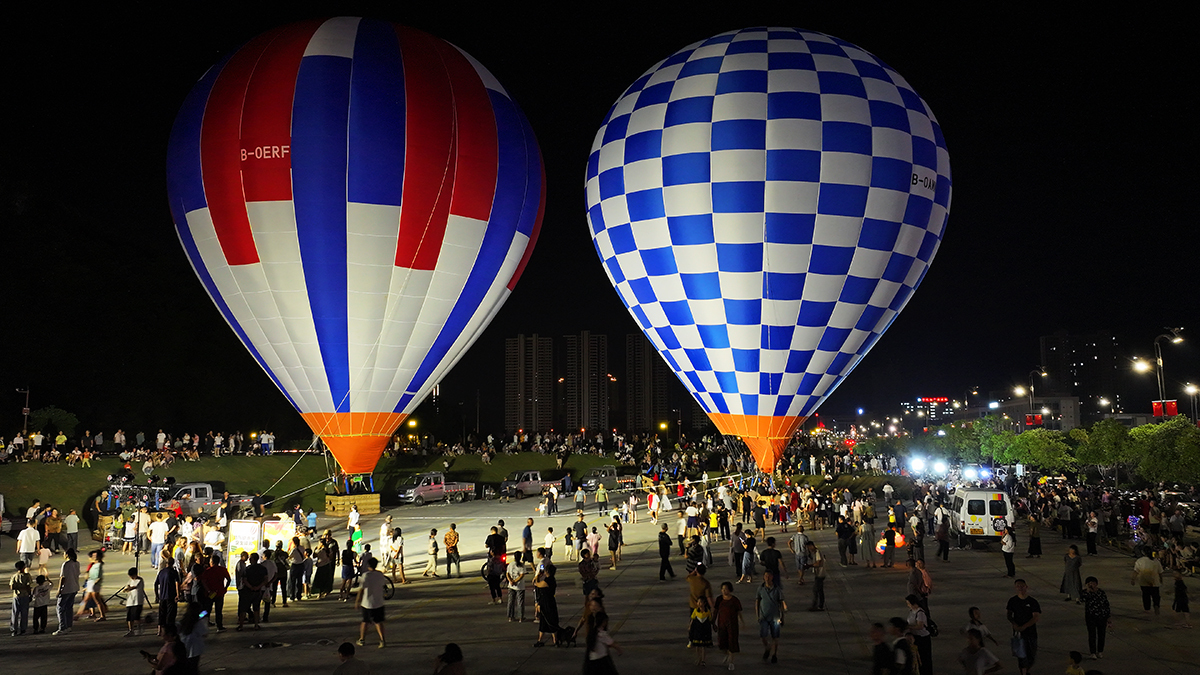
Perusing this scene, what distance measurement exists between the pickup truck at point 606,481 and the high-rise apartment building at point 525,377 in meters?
141

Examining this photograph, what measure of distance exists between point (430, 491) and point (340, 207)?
21308 mm

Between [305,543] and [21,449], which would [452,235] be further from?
[21,449]

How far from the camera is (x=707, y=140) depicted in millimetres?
22078

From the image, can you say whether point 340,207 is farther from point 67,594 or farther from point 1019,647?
point 1019,647

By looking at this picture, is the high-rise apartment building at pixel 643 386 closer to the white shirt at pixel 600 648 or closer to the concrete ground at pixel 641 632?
the concrete ground at pixel 641 632

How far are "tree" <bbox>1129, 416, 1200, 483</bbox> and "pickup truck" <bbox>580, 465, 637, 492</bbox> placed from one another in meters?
22.4

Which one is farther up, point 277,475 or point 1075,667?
point 277,475

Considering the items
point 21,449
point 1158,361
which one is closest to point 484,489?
point 21,449

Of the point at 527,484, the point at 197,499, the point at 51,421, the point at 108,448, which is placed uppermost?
the point at 51,421

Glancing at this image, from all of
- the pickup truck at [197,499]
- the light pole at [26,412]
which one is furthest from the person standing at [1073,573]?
the light pole at [26,412]

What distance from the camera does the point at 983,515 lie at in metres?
23.7

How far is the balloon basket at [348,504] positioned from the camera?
31656mm

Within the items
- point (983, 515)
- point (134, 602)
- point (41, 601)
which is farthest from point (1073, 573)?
point (41, 601)

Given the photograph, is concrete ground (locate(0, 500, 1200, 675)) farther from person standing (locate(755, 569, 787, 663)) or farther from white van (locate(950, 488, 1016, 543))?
white van (locate(950, 488, 1016, 543))
